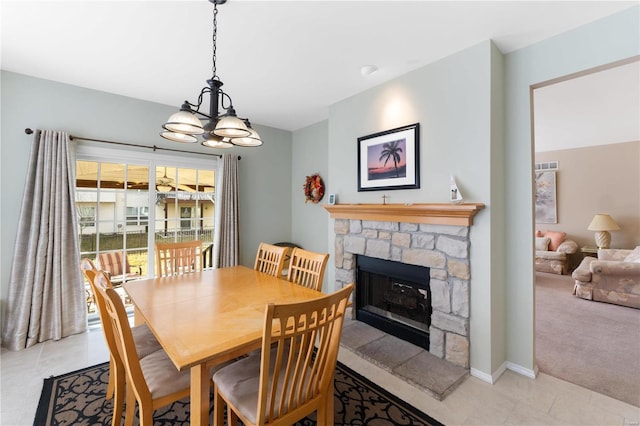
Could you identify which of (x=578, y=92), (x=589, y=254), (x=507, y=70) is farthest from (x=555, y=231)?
(x=507, y=70)

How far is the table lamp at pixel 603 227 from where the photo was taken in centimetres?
502

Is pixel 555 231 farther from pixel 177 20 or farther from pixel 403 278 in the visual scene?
pixel 177 20

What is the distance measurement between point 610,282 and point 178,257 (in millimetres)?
5481

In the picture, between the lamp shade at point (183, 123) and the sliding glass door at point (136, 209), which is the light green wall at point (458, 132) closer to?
the lamp shade at point (183, 123)

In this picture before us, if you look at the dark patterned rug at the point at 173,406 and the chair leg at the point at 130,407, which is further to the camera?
the dark patterned rug at the point at 173,406

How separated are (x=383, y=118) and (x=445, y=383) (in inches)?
95.0

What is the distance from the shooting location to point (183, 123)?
1603 mm

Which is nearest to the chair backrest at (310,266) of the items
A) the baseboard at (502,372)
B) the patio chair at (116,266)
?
the baseboard at (502,372)

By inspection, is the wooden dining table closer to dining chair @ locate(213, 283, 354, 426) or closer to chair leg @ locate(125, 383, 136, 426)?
dining chair @ locate(213, 283, 354, 426)

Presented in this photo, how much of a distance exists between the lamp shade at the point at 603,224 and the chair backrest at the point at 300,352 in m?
6.16

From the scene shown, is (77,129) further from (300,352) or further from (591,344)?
(591,344)

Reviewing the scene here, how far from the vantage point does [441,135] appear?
2449 mm

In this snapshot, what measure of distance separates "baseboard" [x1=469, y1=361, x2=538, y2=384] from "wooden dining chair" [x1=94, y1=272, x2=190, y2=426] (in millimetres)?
2099

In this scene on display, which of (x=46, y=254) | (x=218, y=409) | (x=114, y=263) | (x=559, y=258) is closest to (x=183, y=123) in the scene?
(x=218, y=409)
